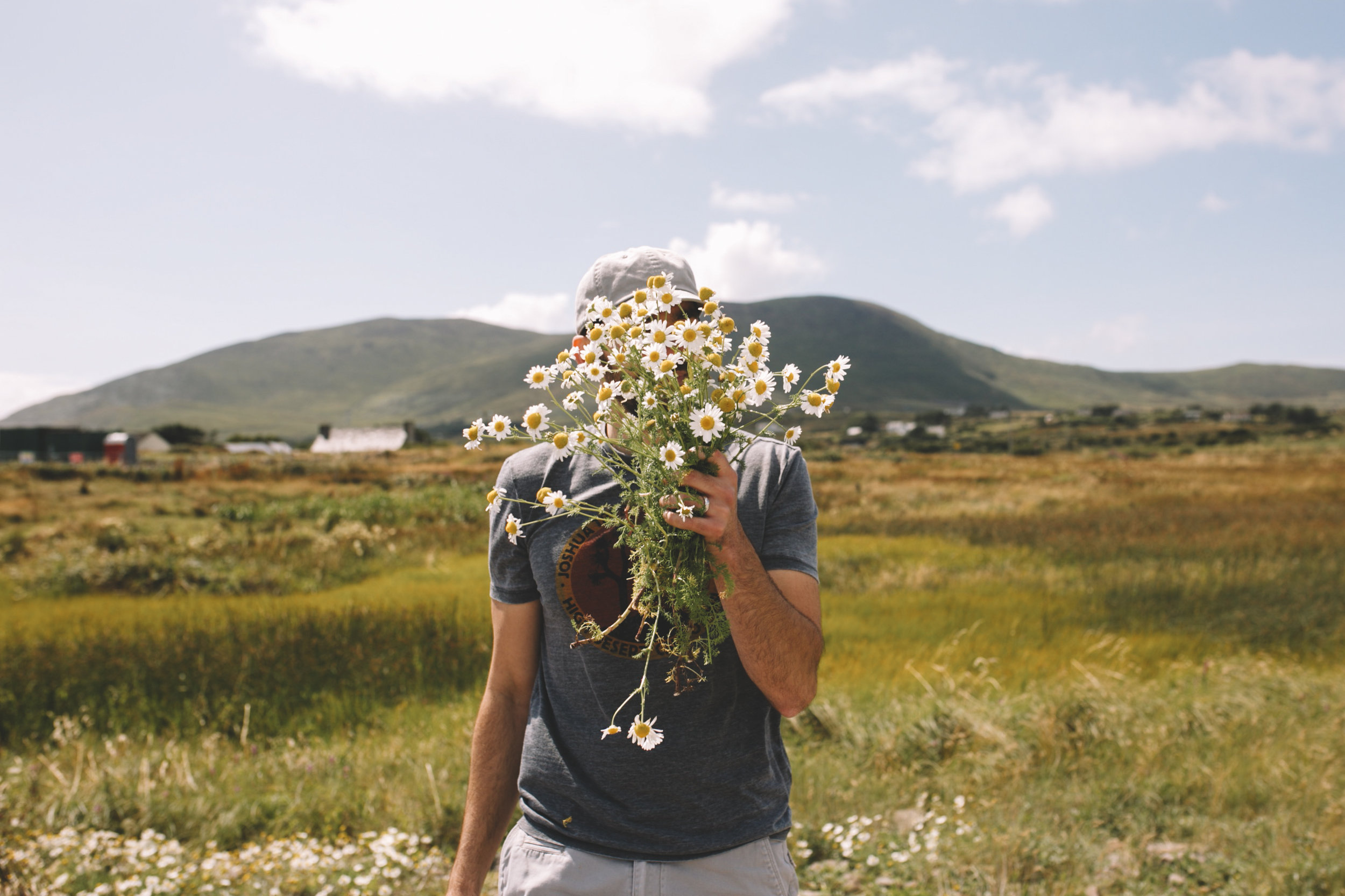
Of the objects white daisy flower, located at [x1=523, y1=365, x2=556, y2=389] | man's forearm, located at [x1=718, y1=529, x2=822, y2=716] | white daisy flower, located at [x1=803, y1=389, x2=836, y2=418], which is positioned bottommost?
man's forearm, located at [x1=718, y1=529, x2=822, y2=716]

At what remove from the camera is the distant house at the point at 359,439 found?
310 feet

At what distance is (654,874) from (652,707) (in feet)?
1.27

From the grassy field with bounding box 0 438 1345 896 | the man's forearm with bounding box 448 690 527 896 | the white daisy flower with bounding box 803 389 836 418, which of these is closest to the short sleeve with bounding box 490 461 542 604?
the man's forearm with bounding box 448 690 527 896

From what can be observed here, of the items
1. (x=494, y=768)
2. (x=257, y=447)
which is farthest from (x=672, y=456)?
(x=257, y=447)

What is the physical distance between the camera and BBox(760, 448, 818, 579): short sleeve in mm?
1981

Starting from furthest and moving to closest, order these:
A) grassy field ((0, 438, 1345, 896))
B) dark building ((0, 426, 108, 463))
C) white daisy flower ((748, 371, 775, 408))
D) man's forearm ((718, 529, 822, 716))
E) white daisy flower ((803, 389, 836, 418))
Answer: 1. dark building ((0, 426, 108, 463))
2. grassy field ((0, 438, 1345, 896))
3. man's forearm ((718, 529, 822, 716))
4. white daisy flower ((748, 371, 775, 408))
5. white daisy flower ((803, 389, 836, 418))

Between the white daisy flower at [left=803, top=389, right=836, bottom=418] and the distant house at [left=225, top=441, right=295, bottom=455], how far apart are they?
330 feet

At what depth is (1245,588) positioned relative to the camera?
1265 cm

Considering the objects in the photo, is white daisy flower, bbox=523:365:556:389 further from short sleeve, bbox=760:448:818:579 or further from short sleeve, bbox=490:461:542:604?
short sleeve, bbox=760:448:818:579

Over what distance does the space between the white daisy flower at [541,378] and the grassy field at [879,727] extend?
12.7 feet

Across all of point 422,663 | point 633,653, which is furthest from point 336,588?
point 633,653

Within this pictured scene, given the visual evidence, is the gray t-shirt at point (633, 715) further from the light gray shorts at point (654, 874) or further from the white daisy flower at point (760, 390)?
the white daisy flower at point (760, 390)

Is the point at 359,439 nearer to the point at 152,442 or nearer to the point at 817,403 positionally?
the point at 152,442

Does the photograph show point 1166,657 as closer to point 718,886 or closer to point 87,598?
point 718,886
